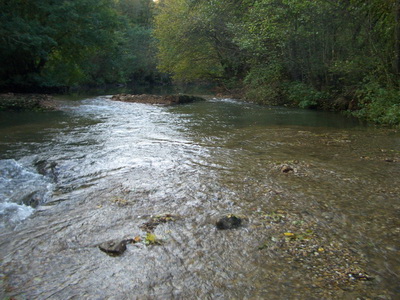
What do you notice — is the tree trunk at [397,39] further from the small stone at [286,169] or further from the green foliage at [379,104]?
the small stone at [286,169]

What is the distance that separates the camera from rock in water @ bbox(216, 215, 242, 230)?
11.7ft

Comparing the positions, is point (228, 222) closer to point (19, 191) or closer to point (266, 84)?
point (19, 191)

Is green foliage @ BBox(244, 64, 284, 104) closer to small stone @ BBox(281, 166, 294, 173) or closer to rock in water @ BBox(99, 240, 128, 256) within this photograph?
small stone @ BBox(281, 166, 294, 173)

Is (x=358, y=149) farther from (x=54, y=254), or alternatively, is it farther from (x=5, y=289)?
(x=5, y=289)

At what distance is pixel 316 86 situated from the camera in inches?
685

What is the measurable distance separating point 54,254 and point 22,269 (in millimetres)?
306

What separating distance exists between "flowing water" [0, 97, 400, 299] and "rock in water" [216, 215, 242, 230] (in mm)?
81

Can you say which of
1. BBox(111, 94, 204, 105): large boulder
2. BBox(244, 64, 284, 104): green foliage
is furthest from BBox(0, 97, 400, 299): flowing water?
BBox(244, 64, 284, 104): green foliage

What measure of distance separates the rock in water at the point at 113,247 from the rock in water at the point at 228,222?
105 cm

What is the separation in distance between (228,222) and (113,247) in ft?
4.12

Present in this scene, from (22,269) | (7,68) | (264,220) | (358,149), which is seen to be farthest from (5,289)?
(7,68)

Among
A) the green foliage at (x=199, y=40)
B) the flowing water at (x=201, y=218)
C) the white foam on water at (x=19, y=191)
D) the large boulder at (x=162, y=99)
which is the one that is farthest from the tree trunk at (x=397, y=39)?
the white foam on water at (x=19, y=191)

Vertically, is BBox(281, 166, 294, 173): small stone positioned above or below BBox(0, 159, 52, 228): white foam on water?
above

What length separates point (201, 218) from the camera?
3.81 metres
